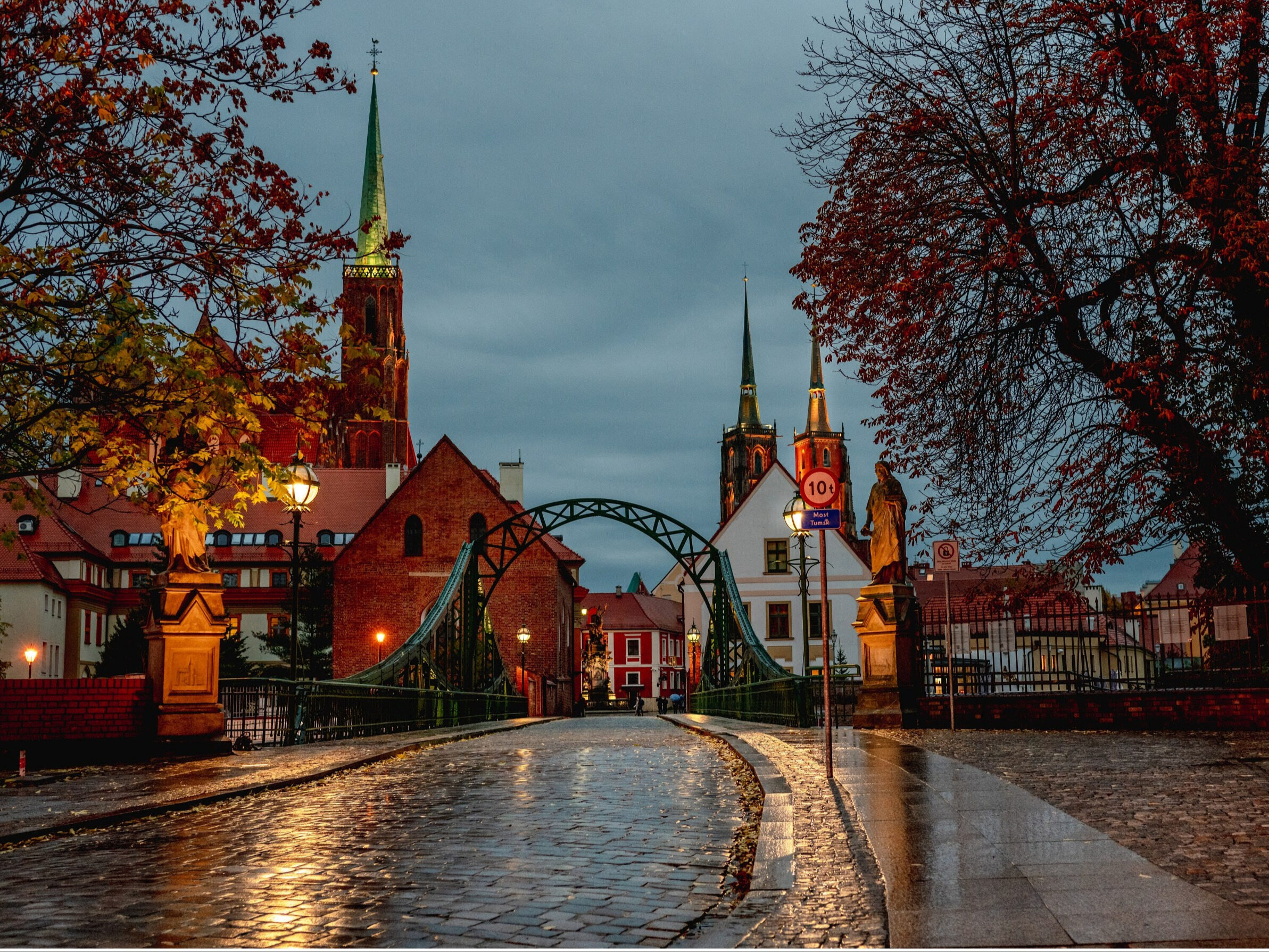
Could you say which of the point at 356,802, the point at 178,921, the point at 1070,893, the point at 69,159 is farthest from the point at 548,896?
the point at 69,159

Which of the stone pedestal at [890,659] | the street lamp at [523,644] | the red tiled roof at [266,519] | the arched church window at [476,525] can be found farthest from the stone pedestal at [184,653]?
the red tiled roof at [266,519]

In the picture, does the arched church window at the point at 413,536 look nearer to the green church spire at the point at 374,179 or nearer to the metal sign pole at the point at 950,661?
the metal sign pole at the point at 950,661

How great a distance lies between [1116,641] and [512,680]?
30.7 meters

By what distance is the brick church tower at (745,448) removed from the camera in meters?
137

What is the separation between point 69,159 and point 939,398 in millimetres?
9504

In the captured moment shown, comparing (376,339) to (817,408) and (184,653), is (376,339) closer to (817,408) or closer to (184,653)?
(817,408)

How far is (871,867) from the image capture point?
19.5 ft

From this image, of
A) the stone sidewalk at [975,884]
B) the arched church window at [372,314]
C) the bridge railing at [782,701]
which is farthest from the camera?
the arched church window at [372,314]

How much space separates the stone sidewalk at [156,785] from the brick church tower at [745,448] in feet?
397

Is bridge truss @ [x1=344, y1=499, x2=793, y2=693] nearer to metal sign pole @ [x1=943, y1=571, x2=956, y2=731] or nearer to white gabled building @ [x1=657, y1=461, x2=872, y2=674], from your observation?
metal sign pole @ [x1=943, y1=571, x2=956, y2=731]

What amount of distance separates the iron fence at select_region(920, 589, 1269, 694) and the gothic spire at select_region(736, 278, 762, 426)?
120 meters

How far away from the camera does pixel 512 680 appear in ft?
147

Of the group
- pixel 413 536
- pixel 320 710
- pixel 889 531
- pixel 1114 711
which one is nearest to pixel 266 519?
pixel 413 536

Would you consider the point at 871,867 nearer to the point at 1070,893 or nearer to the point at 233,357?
the point at 1070,893
